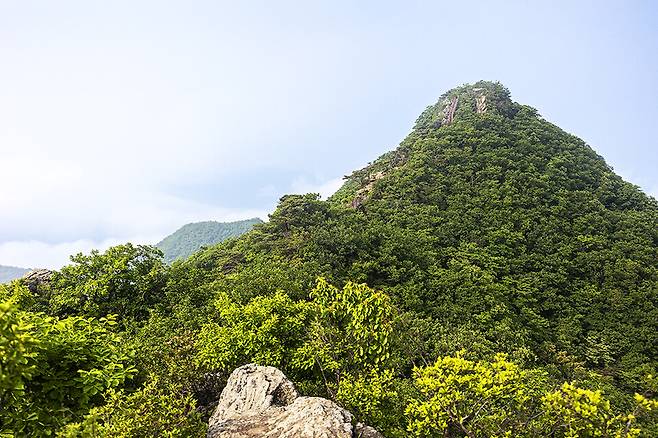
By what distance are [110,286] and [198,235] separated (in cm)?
14140

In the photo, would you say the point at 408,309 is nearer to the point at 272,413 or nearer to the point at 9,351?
the point at 272,413

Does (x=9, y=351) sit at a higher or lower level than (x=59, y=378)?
higher

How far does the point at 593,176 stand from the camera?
49.5m

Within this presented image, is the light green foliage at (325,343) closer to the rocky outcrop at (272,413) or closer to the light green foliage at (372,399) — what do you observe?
the light green foliage at (372,399)

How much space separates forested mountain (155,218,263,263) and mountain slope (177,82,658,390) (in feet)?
346

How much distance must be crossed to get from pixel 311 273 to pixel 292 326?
12.8 meters

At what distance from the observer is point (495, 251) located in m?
37.2

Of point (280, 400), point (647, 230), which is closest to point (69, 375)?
point (280, 400)

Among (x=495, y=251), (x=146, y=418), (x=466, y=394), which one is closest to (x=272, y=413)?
(x=146, y=418)

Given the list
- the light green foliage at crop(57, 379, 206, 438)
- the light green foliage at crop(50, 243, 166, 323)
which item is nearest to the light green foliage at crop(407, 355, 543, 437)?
the light green foliage at crop(57, 379, 206, 438)

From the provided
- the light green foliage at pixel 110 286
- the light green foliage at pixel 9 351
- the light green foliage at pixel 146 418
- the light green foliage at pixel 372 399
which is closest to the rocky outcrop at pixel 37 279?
the light green foliage at pixel 110 286

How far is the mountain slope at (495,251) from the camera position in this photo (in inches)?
1108

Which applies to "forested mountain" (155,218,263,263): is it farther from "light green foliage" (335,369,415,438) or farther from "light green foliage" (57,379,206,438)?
"light green foliage" (57,379,206,438)

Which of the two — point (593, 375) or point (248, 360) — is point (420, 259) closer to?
point (593, 375)
